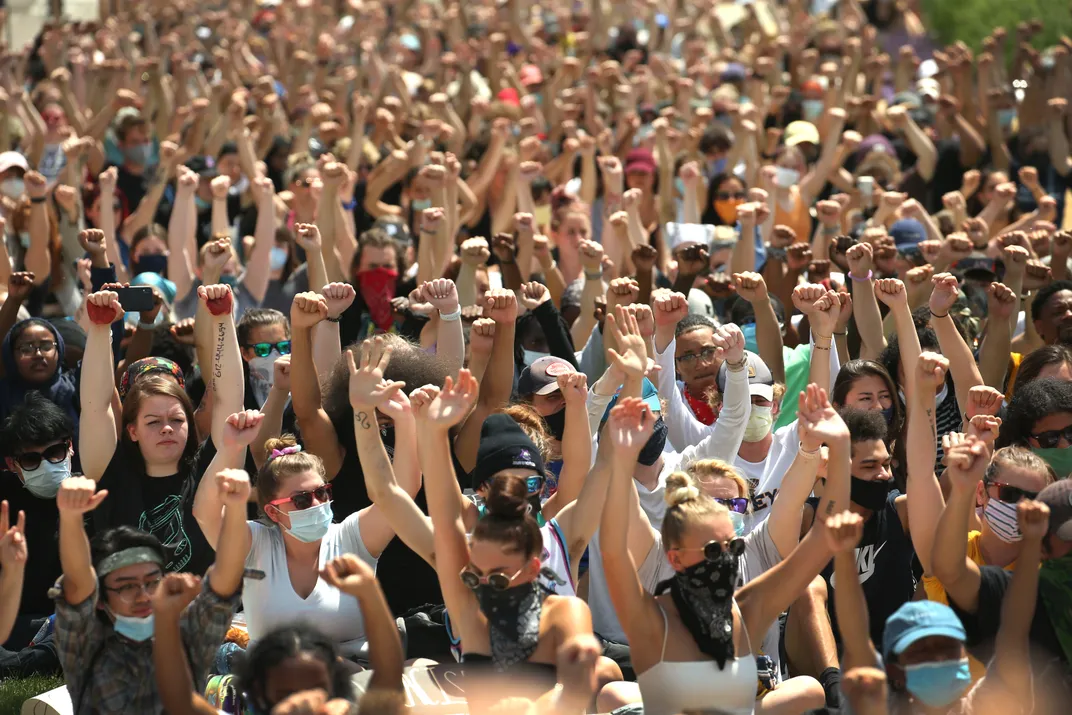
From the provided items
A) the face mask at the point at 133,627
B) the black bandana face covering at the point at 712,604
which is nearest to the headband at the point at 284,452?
the face mask at the point at 133,627

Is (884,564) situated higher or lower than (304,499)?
lower

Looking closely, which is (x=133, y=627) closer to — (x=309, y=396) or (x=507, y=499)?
(x=507, y=499)

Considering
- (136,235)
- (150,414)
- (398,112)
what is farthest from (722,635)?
(398,112)

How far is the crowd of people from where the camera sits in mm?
4434

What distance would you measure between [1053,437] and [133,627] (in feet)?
11.6

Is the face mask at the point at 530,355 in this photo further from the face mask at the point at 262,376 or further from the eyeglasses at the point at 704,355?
the face mask at the point at 262,376

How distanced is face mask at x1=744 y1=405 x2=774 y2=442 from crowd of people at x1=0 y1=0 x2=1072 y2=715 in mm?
12

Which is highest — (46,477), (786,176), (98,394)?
(98,394)

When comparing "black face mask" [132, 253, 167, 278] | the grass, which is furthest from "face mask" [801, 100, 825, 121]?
the grass

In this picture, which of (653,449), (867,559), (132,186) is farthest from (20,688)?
(132,186)

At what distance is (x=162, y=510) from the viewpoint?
563cm

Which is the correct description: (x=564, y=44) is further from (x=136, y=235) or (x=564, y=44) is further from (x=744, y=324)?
(x=744, y=324)

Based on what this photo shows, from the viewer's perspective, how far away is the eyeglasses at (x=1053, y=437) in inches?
224

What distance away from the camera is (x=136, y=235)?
9.23 m
